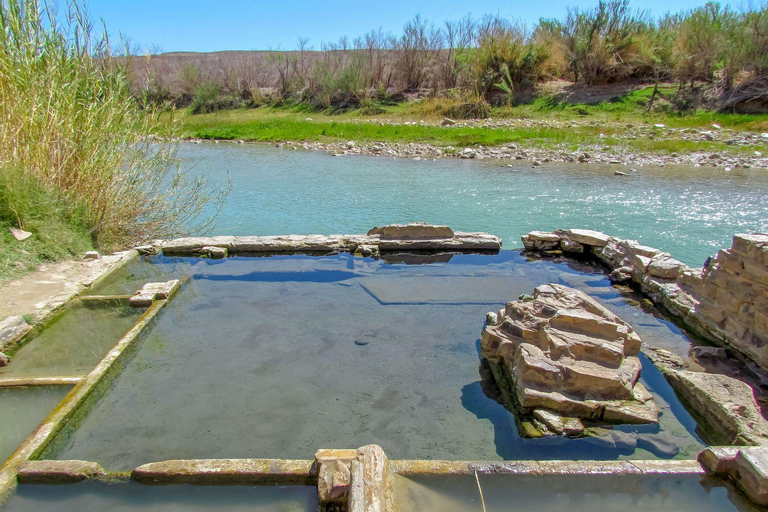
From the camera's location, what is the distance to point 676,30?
22094 mm

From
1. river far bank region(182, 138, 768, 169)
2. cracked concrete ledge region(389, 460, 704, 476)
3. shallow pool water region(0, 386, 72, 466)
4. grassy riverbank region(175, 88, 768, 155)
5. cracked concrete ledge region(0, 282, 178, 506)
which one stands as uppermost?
grassy riverbank region(175, 88, 768, 155)

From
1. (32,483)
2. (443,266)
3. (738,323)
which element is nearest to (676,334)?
(738,323)

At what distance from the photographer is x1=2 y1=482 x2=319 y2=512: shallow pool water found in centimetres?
311

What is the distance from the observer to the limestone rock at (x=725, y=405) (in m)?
3.69

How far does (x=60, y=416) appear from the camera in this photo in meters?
3.86

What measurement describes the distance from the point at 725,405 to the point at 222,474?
3.69 meters

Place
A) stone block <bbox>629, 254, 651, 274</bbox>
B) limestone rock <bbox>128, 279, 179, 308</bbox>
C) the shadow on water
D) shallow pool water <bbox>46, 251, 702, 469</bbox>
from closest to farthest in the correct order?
shallow pool water <bbox>46, 251, 702, 469</bbox> < limestone rock <bbox>128, 279, 179, 308</bbox> < stone block <bbox>629, 254, 651, 274</bbox> < the shadow on water

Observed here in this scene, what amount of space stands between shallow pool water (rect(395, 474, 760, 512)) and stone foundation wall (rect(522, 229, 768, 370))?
1.88m

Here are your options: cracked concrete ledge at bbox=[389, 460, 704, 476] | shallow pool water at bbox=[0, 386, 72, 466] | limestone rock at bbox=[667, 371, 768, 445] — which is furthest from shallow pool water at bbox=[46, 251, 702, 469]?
shallow pool water at bbox=[0, 386, 72, 466]

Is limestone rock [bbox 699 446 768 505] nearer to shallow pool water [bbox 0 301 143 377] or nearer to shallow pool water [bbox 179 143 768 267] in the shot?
shallow pool water [bbox 179 143 768 267]

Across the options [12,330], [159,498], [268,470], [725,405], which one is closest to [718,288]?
[725,405]

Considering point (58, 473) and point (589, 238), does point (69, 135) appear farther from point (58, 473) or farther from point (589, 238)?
point (589, 238)

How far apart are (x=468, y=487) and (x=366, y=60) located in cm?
2803

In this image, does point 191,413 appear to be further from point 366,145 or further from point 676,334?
point 366,145
